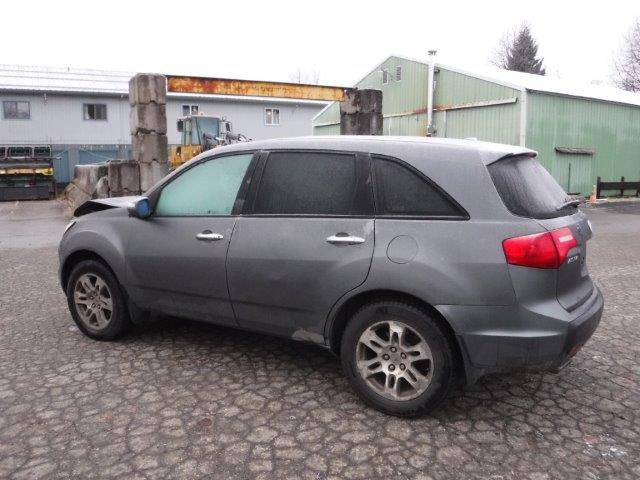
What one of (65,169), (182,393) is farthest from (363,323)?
(65,169)

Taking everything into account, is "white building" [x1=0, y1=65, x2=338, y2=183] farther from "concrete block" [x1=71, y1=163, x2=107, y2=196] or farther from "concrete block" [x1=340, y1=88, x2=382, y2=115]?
"concrete block" [x1=71, y1=163, x2=107, y2=196]

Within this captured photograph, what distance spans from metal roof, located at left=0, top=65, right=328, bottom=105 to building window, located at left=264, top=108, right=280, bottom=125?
→ 0.95m

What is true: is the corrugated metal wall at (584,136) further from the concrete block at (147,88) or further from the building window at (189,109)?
the building window at (189,109)

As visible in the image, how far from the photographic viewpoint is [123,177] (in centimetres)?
1342

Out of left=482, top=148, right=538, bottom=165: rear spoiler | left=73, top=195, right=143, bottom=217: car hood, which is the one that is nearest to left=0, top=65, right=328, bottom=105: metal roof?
left=73, top=195, right=143, bottom=217: car hood

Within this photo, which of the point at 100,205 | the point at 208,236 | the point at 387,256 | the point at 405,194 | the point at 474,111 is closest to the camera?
the point at 387,256

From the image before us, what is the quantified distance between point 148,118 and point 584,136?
15.4m

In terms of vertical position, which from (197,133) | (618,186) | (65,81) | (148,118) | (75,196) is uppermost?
(65,81)

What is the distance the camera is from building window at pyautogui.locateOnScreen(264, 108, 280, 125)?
3238cm

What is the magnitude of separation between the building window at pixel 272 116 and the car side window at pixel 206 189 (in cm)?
2896

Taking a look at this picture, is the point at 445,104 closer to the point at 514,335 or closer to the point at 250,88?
the point at 250,88

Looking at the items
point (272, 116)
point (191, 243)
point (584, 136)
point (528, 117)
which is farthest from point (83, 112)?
point (191, 243)

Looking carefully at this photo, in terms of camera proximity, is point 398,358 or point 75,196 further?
point 75,196

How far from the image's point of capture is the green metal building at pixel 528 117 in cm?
1841
